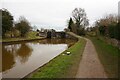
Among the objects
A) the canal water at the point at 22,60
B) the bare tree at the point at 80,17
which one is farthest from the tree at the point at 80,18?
the canal water at the point at 22,60

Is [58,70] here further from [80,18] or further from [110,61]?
[80,18]

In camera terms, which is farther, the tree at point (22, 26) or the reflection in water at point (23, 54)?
the tree at point (22, 26)

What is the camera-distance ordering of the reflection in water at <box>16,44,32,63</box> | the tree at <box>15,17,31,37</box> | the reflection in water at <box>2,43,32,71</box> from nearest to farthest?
the reflection in water at <box>2,43,32,71</box> → the reflection in water at <box>16,44,32,63</box> → the tree at <box>15,17,31,37</box>

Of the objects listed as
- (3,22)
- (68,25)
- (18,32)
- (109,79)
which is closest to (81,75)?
(109,79)

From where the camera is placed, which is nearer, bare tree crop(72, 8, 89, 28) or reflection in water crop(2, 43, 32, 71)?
reflection in water crop(2, 43, 32, 71)

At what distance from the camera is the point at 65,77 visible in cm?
937

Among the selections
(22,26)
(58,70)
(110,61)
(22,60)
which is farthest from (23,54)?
(22,26)

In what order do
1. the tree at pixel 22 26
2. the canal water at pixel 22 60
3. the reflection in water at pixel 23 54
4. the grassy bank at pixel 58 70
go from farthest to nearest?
the tree at pixel 22 26, the reflection in water at pixel 23 54, the canal water at pixel 22 60, the grassy bank at pixel 58 70

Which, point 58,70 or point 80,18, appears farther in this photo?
point 80,18

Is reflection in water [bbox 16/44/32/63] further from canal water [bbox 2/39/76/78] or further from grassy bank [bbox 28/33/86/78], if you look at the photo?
grassy bank [bbox 28/33/86/78]

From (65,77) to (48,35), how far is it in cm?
7041

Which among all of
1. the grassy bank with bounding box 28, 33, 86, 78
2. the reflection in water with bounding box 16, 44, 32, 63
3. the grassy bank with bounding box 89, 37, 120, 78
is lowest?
the reflection in water with bounding box 16, 44, 32, 63

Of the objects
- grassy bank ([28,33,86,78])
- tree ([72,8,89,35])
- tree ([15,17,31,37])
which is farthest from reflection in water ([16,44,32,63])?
tree ([72,8,89,35])

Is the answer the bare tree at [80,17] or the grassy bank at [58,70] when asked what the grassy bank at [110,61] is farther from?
the bare tree at [80,17]
